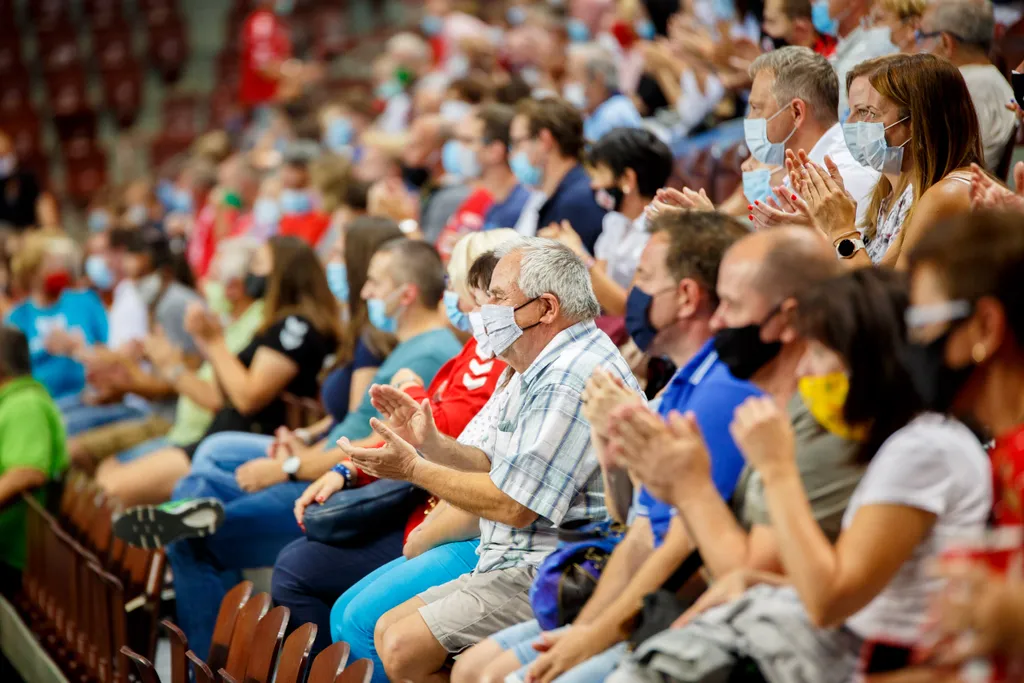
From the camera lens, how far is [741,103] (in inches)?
245

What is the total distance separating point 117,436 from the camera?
5.86m

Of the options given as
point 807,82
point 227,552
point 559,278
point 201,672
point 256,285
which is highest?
point 807,82

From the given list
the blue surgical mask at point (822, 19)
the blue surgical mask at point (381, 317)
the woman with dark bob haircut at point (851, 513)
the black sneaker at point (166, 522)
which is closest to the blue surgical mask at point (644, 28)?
the blue surgical mask at point (822, 19)

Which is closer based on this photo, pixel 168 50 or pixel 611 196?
pixel 611 196

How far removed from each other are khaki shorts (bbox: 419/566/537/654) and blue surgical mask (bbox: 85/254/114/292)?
5181 millimetres

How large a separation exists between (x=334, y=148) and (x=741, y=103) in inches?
150

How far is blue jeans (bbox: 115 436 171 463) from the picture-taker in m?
5.66

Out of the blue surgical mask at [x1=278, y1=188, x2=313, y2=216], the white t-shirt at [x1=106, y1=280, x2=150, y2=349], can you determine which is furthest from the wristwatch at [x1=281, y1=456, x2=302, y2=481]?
the blue surgical mask at [x1=278, y1=188, x2=313, y2=216]

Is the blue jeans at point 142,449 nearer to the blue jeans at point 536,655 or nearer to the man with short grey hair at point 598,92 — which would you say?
the man with short grey hair at point 598,92

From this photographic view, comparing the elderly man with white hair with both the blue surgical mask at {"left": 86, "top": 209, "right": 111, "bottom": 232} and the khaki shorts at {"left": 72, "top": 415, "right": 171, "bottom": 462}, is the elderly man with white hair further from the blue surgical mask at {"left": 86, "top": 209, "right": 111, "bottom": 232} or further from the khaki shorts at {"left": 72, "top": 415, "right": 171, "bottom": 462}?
the blue surgical mask at {"left": 86, "top": 209, "right": 111, "bottom": 232}

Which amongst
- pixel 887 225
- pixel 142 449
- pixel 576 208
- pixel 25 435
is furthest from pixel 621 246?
pixel 142 449

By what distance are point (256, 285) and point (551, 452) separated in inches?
129

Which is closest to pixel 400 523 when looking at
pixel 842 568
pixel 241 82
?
pixel 842 568

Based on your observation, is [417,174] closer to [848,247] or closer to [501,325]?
[501,325]
